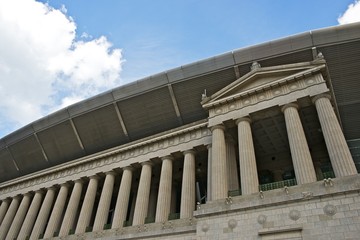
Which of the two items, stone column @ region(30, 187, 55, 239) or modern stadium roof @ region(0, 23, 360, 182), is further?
stone column @ region(30, 187, 55, 239)

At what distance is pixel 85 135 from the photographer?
125 feet

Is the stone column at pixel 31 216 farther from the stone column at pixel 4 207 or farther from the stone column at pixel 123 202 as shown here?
the stone column at pixel 123 202

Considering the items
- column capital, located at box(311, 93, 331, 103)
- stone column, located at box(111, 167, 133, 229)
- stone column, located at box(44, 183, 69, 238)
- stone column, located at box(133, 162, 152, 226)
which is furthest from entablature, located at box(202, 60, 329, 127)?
stone column, located at box(44, 183, 69, 238)

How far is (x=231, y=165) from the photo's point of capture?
24938mm

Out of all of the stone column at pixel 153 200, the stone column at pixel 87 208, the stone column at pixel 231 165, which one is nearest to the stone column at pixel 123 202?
the stone column at pixel 153 200

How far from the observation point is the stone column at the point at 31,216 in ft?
114

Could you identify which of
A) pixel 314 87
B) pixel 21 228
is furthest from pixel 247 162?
pixel 21 228

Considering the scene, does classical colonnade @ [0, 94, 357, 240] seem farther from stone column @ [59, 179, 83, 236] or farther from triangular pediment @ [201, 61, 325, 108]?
triangular pediment @ [201, 61, 325, 108]

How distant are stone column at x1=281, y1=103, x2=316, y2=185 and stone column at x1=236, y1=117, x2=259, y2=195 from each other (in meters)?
2.75

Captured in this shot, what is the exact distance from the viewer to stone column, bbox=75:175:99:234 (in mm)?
29923

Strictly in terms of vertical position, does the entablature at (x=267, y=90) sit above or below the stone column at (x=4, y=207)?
above

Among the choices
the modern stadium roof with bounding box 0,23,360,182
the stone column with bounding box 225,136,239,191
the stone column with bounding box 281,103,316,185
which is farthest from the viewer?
the modern stadium roof with bounding box 0,23,360,182

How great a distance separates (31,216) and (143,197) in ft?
57.9

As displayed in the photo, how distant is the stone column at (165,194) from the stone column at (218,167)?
6180 mm
